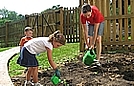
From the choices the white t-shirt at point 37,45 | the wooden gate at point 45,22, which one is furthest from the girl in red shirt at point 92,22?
the wooden gate at point 45,22

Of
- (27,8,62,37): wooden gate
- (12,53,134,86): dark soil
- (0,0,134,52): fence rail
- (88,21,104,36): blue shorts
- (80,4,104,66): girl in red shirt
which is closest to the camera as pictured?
(12,53,134,86): dark soil

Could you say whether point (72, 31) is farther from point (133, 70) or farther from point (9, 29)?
A: point (133, 70)

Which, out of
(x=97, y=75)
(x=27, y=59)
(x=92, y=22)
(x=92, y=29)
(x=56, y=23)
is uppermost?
(x=92, y=22)

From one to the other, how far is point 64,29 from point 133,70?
35.1 feet

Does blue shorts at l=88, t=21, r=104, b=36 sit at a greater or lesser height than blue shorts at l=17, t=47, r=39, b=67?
greater

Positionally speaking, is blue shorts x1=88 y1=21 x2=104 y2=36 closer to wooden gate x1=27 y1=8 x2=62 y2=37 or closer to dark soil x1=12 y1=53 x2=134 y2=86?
dark soil x1=12 y1=53 x2=134 y2=86

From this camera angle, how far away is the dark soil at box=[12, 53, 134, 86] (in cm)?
487

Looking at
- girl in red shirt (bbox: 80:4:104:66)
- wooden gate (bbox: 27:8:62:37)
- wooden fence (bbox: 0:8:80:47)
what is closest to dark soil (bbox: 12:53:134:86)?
girl in red shirt (bbox: 80:4:104:66)

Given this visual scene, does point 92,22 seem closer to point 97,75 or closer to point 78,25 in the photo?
point 97,75

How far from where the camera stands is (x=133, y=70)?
5676mm

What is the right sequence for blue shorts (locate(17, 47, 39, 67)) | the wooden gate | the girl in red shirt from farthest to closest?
the wooden gate < the girl in red shirt < blue shorts (locate(17, 47, 39, 67))

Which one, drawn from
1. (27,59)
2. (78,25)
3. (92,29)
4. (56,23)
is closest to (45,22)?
(56,23)

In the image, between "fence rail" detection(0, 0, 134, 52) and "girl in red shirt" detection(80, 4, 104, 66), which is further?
"fence rail" detection(0, 0, 134, 52)

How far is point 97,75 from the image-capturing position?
540 centimetres
